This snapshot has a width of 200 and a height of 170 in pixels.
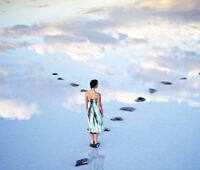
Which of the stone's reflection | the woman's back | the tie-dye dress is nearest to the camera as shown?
the stone's reflection

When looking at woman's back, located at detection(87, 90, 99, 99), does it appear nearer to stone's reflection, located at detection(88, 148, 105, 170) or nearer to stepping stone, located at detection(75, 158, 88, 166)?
stone's reflection, located at detection(88, 148, 105, 170)

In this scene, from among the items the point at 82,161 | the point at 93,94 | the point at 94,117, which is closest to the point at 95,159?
the point at 82,161

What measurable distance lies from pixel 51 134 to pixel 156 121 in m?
3.24

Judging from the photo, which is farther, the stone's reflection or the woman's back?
the woman's back

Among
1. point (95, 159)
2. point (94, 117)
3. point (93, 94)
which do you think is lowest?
point (95, 159)

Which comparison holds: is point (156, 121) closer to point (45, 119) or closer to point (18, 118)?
point (45, 119)

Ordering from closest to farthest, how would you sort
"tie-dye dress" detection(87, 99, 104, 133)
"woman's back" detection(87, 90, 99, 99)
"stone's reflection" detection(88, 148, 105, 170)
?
"stone's reflection" detection(88, 148, 105, 170) → "woman's back" detection(87, 90, 99, 99) → "tie-dye dress" detection(87, 99, 104, 133)

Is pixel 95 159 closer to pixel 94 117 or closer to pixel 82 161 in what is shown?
pixel 82 161

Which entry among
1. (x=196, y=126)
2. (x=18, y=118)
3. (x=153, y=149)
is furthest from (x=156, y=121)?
(x=18, y=118)

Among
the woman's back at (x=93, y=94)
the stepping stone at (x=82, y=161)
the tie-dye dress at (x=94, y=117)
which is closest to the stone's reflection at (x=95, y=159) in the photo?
the stepping stone at (x=82, y=161)

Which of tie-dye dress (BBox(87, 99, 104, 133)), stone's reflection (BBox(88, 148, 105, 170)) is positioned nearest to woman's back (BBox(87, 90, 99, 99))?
tie-dye dress (BBox(87, 99, 104, 133))

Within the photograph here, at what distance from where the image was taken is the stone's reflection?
534cm

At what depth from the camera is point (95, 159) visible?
18.5 ft

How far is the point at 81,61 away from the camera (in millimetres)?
15312
